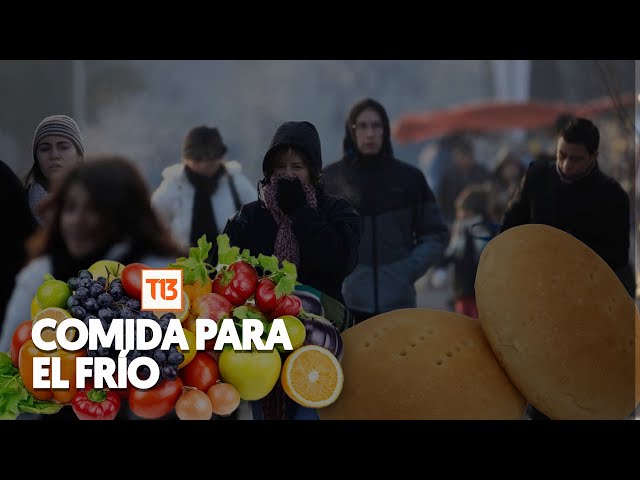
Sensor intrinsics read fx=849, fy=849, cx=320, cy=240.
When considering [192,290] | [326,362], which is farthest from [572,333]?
[192,290]

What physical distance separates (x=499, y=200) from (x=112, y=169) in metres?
1.78

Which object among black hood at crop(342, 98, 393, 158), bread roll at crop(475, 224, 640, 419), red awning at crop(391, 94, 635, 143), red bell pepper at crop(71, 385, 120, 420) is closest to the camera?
bread roll at crop(475, 224, 640, 419)

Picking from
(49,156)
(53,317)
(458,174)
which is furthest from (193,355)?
(458,174)

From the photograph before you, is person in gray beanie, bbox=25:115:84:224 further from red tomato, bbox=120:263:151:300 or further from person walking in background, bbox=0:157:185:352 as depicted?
red tomato, bbox=120:263:151:300

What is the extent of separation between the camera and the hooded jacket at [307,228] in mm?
3594

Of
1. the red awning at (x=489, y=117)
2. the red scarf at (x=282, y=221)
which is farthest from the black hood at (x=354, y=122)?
the red scarf at (x=282, y=221)

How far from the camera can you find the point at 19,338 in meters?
3.49

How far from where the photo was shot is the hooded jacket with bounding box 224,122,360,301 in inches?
141

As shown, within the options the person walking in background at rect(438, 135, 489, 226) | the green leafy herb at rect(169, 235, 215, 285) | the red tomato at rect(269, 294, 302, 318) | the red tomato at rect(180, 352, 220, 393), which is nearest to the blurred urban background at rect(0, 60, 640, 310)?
the green leafy herb at rect(169, 235, 215, 285)

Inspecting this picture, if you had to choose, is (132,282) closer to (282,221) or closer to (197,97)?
(282,221)

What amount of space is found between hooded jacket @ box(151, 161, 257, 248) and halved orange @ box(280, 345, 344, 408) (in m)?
0.68

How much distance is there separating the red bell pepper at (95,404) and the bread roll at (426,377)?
84 cm

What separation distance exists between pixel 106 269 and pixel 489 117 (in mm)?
2231
